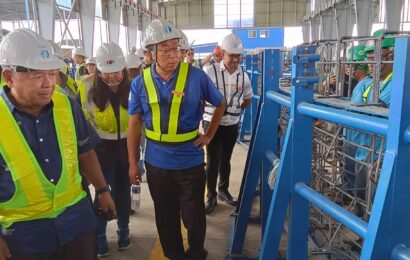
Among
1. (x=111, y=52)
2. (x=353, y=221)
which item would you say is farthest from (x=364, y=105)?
(x=111, y=52)

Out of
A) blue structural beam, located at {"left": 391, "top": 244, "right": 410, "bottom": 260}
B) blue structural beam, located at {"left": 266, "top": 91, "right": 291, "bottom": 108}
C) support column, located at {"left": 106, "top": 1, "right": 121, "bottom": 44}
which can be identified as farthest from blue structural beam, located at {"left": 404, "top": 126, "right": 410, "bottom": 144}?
support column, located at {"left": 106, "top": 1, "right": 121, "bottom": 44}

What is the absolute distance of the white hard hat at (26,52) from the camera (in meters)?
1.50

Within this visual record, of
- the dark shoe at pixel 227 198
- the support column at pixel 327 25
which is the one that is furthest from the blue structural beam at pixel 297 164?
the support column at pixel 327 25

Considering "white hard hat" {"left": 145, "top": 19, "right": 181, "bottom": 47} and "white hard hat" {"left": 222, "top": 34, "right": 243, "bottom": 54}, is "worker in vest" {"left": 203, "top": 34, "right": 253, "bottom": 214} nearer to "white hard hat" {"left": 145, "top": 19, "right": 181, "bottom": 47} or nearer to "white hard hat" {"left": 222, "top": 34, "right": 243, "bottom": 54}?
"white hard hat" {"left": 222, "top": 34, "right": 243, "bottom": 54}

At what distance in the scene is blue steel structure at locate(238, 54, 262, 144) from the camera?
5543 millimetres

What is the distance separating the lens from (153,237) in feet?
11.2

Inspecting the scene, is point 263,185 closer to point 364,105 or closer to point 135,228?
point 364,105

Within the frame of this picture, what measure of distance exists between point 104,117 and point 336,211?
77.8 inches

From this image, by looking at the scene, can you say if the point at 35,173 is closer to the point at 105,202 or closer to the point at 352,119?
the point at 105,202

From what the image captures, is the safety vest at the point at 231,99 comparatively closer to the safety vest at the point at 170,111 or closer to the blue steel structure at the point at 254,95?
the blue steel structure at the point at 254,95

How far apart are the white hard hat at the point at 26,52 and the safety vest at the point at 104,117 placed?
1228 mm

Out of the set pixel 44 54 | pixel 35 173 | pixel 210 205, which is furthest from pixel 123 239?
pixel 44 54

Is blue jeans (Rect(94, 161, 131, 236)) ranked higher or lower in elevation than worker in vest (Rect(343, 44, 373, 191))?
lower

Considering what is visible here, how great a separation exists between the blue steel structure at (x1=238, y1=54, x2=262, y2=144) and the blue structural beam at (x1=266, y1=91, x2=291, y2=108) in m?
1.79
